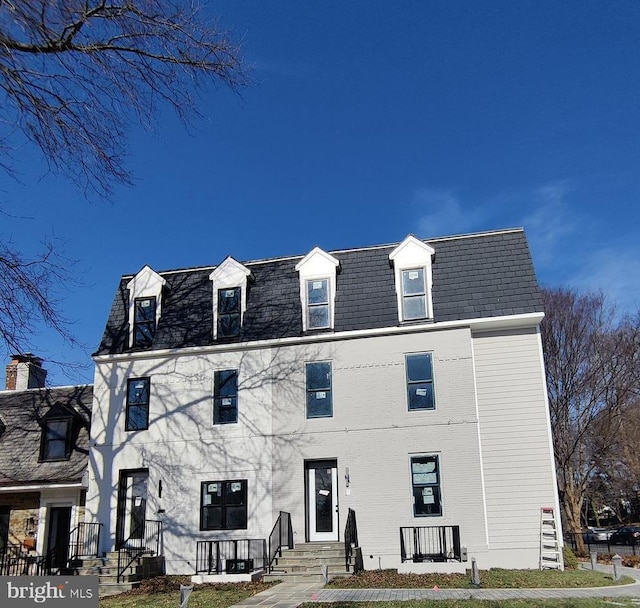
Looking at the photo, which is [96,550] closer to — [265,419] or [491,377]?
[265,419]

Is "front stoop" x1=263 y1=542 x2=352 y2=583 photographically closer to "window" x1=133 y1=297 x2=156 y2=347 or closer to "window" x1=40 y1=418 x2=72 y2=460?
Result: "window" x1=133 y1=297 x2=156 y2=347

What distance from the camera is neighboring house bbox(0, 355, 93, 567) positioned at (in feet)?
61.1

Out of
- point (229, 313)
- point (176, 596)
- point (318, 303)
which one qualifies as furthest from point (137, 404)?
point (176, 596)

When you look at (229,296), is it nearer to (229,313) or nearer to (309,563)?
(229,313)

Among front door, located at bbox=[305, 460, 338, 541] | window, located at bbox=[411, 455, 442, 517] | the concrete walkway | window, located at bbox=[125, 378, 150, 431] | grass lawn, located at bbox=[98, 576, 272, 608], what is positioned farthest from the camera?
window, located at bbox=[125, 378, 150, 431]

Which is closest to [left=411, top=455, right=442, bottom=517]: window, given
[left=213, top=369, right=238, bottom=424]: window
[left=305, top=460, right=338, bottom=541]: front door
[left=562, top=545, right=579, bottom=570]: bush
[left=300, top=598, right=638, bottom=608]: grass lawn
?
[left=305, top=460, right=338, bottom=541]: front door

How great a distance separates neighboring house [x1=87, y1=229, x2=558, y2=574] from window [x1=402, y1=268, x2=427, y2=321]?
6cm

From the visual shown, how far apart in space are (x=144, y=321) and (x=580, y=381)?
18.6m

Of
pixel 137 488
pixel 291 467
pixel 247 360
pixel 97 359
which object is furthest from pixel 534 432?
pixel 97 359

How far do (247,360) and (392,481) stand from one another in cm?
528

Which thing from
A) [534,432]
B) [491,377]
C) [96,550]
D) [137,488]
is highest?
[491,377]

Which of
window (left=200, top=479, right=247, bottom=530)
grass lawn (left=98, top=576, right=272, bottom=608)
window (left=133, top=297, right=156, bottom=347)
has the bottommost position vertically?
grass lawn (left=98, top=576, right=272, bottom=608)

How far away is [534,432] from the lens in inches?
650

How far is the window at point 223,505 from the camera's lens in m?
17.4
